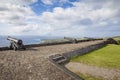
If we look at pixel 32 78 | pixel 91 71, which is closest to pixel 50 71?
pixel 32 78

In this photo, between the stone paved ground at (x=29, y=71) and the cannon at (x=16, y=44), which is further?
the cannon at (x=16, y=44)

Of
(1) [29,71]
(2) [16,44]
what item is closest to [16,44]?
(2) [16,44]

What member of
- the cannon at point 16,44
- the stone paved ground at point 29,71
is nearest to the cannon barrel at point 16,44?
the cannon at point 16,44

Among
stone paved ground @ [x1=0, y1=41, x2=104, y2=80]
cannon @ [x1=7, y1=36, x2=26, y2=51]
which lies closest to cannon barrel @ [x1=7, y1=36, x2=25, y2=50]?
cannon @ [x1=7, y1=36, x2=26, y2=51]

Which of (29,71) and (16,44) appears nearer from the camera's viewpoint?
(29,71)

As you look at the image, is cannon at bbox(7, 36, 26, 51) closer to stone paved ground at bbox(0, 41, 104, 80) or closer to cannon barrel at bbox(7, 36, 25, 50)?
cannon barrel at bbox(7, 36, 25, 50)

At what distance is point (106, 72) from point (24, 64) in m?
7.46

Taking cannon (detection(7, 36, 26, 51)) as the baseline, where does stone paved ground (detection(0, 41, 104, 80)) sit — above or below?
below

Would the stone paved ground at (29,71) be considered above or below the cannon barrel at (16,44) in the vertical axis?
below

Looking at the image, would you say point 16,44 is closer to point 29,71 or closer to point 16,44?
point 16,44

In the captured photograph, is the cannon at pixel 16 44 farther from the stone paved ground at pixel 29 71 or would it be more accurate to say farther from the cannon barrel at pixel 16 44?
the stone paved ground at pixel 29 71

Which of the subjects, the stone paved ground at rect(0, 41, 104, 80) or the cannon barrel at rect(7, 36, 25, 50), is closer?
the stone paved ground at rect(0, 41, 104, 80)

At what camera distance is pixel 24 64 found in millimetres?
14281

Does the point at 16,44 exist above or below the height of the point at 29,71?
above
